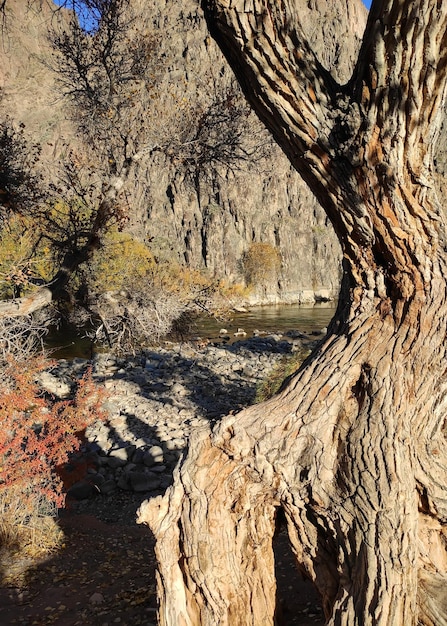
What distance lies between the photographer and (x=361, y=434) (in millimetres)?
2670

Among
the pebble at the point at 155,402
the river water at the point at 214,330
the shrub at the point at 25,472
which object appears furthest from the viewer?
the river water at the point at 214,330

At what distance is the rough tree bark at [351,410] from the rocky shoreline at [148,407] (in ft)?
2.06

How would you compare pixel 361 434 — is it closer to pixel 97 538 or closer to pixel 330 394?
pixel 330 394

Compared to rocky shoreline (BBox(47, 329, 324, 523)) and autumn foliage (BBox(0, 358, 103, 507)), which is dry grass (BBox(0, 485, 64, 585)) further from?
rocky shoreline (BBox(47, 329, 324, 523))

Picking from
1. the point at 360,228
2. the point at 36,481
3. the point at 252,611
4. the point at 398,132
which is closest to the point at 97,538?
the point at 36,481

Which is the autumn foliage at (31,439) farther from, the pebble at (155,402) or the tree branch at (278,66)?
the tree branch at (278,66)

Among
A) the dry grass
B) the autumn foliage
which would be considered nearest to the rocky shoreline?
the autumn foliage

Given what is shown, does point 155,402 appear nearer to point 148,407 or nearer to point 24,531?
point 148,407

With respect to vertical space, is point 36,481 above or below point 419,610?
below

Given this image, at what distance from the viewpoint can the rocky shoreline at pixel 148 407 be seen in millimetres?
6895

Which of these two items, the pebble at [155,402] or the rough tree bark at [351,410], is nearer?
the rough tree bark at [351,410]

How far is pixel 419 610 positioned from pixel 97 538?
4448 millimetres

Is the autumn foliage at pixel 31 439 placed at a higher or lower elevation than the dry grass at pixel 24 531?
higher

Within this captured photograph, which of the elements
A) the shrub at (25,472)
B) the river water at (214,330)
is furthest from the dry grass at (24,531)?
the river water at (214,330)
